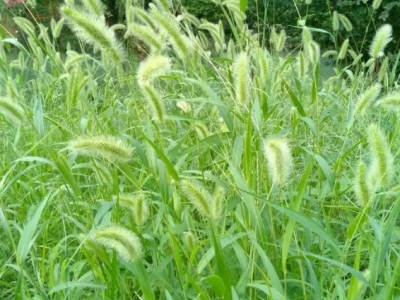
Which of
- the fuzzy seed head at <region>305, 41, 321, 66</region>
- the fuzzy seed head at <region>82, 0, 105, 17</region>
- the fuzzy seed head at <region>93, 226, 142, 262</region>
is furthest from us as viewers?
the fuzzy seed head at <region>305, 41, 321, 66</region>

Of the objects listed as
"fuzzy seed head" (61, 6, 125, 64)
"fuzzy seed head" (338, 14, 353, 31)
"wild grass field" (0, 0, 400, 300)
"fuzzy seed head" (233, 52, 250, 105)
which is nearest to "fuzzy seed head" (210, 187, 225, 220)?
"wild grass field" (0, 0, 400, 300)

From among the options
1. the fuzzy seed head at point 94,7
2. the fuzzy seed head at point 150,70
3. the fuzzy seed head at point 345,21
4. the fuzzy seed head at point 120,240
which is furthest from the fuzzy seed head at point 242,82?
the fuzzy seed head at point 345,21

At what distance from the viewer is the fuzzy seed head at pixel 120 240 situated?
1.18 metres

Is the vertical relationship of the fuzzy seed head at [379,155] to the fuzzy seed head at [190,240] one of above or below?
above

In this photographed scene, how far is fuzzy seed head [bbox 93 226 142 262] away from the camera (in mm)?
1182

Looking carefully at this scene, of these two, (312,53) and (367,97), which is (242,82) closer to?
(367,97)

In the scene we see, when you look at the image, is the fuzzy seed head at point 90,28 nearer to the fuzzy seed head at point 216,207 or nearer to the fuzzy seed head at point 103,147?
the fuzzy seed head at point 103,147

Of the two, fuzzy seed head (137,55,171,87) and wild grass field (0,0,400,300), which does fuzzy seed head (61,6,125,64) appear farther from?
fuzzy seed head (137,55,171,87)

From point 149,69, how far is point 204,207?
366 millimetres

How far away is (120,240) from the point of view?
1.19 m

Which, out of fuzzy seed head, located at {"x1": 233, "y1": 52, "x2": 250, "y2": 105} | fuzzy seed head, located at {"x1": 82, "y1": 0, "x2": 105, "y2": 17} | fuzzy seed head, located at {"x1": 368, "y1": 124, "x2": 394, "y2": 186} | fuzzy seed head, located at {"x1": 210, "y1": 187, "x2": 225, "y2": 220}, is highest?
fuzzy seed head, located at {"x1": 82, "y1": 0, "x2": 105, "y2": 17}

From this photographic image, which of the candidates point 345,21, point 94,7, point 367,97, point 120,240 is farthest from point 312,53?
point 120,240

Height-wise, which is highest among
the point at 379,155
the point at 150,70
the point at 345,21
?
the point at 150,70

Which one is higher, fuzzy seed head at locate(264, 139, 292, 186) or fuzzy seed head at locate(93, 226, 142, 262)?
fuzzy seed head at locate(264, 139, 292, 186)
